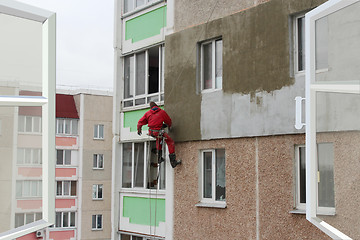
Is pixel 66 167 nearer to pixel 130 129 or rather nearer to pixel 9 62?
pixel 130 129

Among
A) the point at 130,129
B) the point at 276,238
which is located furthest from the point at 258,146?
the point at 130,129

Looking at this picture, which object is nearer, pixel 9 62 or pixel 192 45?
pixel 9 62

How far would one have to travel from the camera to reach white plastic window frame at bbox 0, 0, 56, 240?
7.80ft

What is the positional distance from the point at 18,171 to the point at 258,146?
8505mm

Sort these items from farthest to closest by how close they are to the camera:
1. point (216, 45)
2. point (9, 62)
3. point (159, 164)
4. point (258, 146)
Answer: point (159, 164) < point (216, 45) < point (258, 146) < point (9, 62)

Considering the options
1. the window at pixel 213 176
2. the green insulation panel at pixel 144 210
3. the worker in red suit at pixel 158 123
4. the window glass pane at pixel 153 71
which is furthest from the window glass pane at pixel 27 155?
the window glass pane at pixel 153 71

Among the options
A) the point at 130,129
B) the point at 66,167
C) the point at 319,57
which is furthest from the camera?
the point at 66,167

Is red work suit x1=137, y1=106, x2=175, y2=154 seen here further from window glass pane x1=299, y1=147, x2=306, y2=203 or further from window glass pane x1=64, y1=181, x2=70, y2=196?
window glass pane x1=64, y1=181, x2=70, y2=196

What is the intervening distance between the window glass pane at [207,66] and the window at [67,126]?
41.7 metres

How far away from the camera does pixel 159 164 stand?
45.2 ft

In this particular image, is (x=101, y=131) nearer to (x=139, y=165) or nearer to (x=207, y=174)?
(x=139, y=165)

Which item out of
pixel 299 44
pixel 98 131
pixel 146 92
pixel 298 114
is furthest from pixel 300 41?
pixel 98 131

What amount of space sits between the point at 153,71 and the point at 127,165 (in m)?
2.77

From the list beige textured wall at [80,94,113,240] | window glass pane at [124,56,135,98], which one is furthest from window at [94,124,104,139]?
window glass pane at [124,56,135,98]
